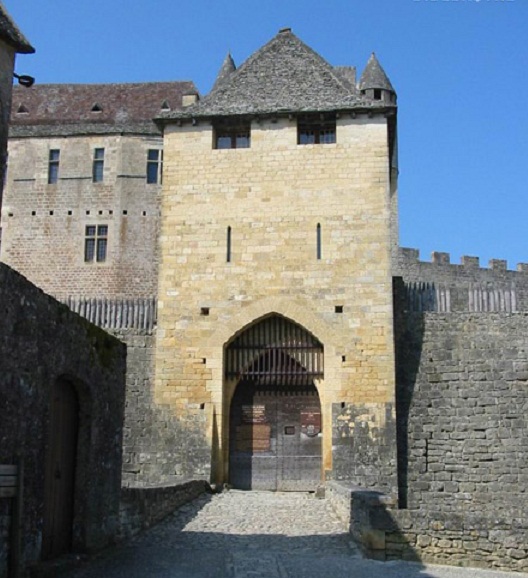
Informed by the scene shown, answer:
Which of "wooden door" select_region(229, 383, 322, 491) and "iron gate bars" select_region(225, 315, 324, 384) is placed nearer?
"wooden door" select_region(229, 383, 322, 491)

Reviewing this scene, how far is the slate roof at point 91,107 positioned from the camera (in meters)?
32.0

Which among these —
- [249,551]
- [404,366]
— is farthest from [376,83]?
[249,551]

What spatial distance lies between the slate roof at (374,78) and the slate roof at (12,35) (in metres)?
18.5

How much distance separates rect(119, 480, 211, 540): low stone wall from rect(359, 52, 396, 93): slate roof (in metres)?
20.1

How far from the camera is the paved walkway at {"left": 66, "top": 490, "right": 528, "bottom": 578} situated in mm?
8703

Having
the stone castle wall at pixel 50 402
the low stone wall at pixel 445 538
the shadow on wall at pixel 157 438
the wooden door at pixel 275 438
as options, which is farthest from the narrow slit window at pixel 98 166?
the low stone wall at pixel 445 538

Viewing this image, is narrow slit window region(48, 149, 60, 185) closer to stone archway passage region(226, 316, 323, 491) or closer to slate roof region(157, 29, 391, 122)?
slate roof region(157, 29, 391, 122)

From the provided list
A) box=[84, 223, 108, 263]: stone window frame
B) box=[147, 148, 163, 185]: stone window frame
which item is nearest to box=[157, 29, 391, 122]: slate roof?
box=[147, 148, 163, 185]: stone window frame

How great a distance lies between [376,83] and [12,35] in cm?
1913

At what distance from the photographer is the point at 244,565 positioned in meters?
9.09

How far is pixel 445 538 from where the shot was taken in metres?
10.1

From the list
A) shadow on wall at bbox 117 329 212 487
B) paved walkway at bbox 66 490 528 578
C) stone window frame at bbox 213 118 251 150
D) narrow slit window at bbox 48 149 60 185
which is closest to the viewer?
paved walkway at bbox 66 490 528 578

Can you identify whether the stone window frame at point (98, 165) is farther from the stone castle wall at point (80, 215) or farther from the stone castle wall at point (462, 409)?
the stone castle wall at point (462, 409)

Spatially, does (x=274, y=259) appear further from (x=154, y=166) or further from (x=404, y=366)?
(x=154, y=166)
